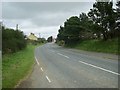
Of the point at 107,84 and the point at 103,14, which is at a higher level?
the point at 103,14

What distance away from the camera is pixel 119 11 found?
45.0 meters

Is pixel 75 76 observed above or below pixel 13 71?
above

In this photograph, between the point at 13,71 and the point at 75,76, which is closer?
the point at 75,76

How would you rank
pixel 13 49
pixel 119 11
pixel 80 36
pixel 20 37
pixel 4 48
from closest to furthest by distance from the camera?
1. pixel 4 48
2. pixel 119 11
3. pixel 13 49
4. pixel 20 37
5. pixel 80 36

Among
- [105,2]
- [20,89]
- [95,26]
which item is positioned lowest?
[20,89]

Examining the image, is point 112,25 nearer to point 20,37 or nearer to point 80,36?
point 20,37

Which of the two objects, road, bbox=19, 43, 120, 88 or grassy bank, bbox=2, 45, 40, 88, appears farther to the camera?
grassy bank, bbox=2, 45, 40, 88

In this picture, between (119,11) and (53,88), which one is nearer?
(53,88)

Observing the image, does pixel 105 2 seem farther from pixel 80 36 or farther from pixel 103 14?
pixel 80 36

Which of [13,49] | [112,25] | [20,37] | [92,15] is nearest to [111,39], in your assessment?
[112,25]

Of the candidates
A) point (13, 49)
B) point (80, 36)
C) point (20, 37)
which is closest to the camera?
point (13, 49)

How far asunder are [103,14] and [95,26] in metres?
2.40

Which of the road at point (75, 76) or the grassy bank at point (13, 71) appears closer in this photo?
the road at point (75, 76)

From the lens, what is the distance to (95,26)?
48531mm
